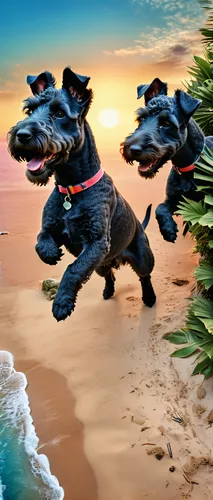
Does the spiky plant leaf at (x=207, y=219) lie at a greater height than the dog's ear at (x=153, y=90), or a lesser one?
lesser

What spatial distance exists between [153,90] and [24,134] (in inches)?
44.9

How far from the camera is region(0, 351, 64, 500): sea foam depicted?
10.5ft

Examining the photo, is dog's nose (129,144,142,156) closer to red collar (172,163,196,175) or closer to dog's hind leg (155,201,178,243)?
red collar (172,163,196,175)

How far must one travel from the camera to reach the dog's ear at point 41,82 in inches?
127

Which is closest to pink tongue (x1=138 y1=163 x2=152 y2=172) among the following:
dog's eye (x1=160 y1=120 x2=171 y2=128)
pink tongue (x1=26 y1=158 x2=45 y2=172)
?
dog's eye (x1=160 y1=120 x2=171 y2=128)

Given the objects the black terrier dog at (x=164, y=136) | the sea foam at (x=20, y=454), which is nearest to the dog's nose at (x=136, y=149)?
the black terrier dog at (x=164, y=136)

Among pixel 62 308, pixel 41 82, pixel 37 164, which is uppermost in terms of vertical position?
pixel 41 82

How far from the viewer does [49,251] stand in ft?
11.3

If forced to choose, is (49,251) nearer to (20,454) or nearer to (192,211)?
(192,211)

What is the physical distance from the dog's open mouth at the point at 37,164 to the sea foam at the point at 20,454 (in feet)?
6.35

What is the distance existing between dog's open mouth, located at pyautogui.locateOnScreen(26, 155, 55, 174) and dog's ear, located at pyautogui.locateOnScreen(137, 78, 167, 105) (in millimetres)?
925

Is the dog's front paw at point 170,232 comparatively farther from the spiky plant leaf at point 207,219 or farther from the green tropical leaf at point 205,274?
the spiky plant leaf at point 207,219

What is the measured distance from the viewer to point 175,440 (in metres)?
3.24

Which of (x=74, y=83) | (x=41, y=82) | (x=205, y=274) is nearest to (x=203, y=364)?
(x=205, y=274)
